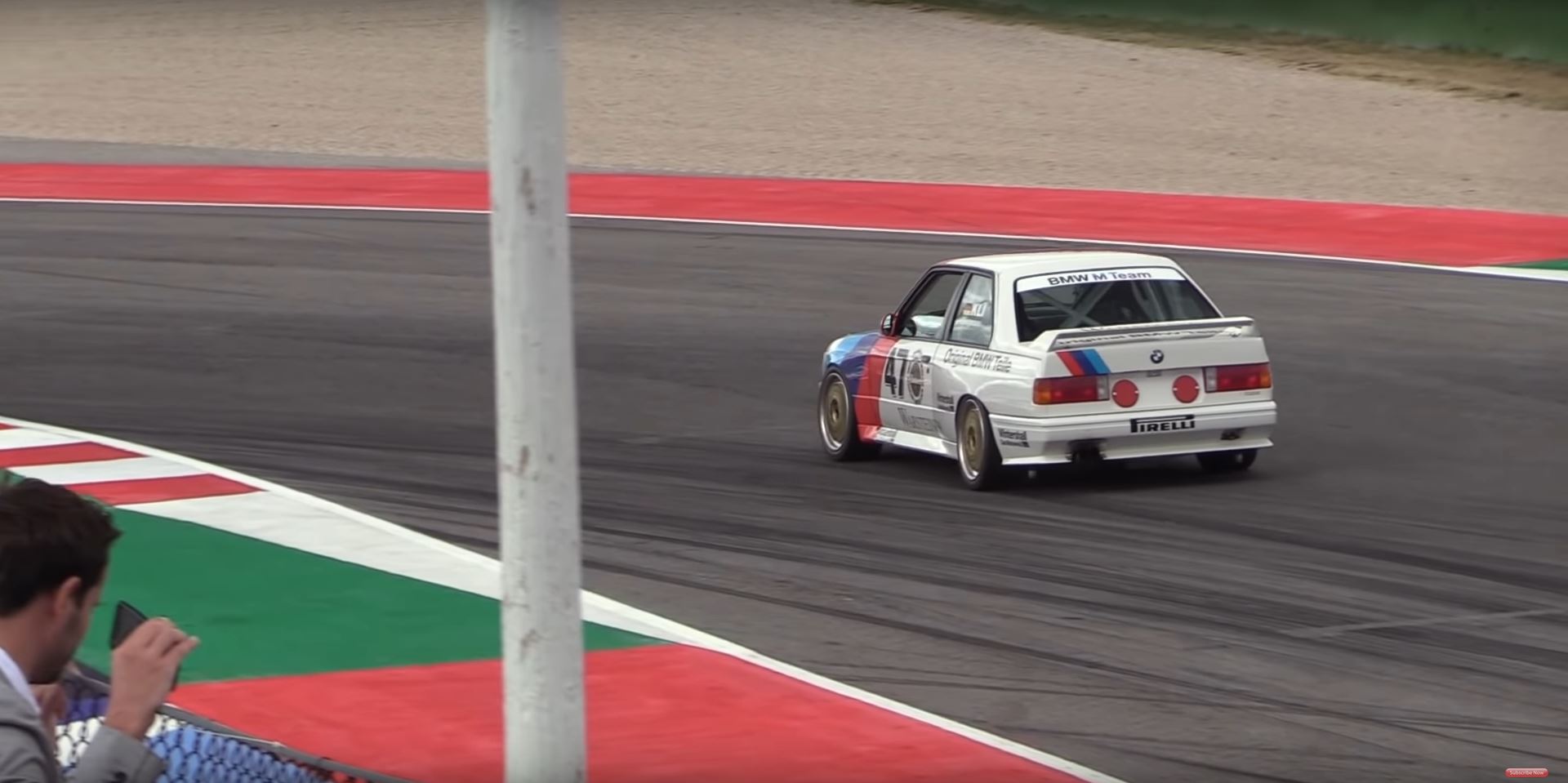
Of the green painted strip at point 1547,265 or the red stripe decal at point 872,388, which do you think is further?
the green painted strip at point 1547,265

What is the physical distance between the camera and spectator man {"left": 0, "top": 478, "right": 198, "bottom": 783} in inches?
139

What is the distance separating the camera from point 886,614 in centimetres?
982

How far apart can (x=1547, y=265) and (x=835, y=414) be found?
11.7 metres

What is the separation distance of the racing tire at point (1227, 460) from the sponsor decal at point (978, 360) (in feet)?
4.42

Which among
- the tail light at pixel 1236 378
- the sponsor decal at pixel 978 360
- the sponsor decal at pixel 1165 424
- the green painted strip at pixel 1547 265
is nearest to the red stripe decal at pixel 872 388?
the sponsor decal at pixel 978 360

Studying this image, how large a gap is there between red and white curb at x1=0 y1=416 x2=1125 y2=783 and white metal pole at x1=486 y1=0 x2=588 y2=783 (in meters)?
2.22

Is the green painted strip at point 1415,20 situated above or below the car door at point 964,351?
above

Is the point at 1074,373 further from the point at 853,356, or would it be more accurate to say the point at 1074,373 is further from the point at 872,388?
the point at 853,356

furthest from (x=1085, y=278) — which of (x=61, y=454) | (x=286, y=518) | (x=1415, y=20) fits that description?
(x=1415, y=20)

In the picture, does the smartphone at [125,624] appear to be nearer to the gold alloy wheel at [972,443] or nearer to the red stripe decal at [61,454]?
the gold alloy wheel at [972,443]

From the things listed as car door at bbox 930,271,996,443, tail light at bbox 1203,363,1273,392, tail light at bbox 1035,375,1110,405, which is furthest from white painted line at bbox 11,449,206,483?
tail light at bbox 1203,363,1273,392

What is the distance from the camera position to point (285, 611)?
969cm

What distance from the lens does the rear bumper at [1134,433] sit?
12.2m

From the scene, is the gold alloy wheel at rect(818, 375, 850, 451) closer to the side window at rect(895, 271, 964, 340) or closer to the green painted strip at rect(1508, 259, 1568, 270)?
the side window at rect(895, 271, 964, 340)
